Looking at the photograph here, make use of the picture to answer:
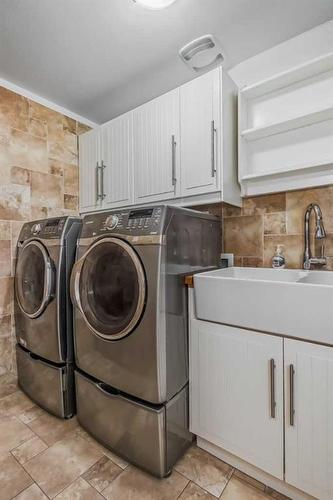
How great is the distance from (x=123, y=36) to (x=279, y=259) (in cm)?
171

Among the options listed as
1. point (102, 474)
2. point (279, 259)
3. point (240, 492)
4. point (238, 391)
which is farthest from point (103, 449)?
point (279, 259)

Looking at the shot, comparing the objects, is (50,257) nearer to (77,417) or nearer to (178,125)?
(77,417)

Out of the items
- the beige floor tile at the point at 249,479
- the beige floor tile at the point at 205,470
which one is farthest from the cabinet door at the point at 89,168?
the beige floor tile at the point at 249,479

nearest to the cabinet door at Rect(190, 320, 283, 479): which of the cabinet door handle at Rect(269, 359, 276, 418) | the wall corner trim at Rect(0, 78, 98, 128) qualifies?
the cabinet door handle at Rect(269, 359, 276, 418)

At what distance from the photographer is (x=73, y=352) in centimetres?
164

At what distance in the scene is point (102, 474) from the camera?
121 cm

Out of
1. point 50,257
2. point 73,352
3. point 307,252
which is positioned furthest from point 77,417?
point 307,252

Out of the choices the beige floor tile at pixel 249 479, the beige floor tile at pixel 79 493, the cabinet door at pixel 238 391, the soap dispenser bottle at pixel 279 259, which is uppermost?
the soap dispenser bottle at pixel 279 259

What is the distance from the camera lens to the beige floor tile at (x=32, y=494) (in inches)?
43.1

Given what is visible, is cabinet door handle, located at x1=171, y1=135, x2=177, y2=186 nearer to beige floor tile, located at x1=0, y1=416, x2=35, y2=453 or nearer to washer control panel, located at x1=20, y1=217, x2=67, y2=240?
washer control panel, located at x1=20, y1=217, x2=67, y2=240

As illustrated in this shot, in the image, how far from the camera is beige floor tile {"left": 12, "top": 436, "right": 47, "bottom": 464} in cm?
132

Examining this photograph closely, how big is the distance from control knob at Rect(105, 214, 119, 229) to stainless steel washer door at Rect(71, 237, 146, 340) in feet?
0.23

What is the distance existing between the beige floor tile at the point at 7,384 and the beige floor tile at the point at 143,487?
1.18 m

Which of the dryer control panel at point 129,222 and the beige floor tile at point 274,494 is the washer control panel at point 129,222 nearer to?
the dryer control panel at point 129,222
